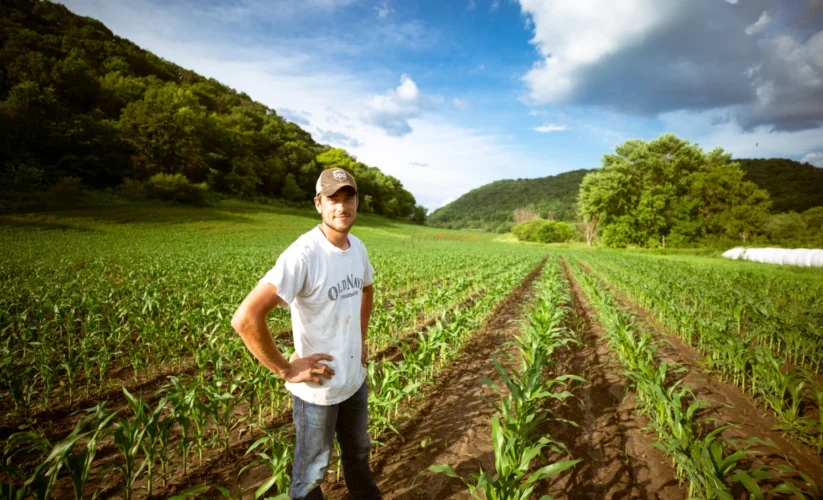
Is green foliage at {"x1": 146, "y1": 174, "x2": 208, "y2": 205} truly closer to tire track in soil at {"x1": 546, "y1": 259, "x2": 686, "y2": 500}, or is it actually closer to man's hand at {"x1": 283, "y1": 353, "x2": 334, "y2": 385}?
tire track in soil at {"x1": 546, "y1": 259, "x2": 686, "y2": 500}

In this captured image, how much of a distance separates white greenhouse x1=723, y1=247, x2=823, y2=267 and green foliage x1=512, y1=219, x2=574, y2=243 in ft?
110

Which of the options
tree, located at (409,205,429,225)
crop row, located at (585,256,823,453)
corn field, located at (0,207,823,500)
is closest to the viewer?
corn field, located at (0,207,823,500)

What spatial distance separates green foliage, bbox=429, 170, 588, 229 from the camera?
118 meters

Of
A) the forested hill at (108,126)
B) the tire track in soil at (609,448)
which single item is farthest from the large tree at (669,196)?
the tire track in soil at (609,448)

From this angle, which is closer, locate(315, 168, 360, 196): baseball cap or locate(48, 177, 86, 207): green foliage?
locate(315, 168, 360, 196): baseball cap

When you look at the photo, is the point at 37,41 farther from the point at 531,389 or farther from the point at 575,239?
the point at 575,239

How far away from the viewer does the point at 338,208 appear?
6.40ft

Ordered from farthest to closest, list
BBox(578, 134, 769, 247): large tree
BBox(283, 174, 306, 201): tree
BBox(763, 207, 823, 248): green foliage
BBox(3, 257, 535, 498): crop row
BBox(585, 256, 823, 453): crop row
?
1. BBox(283, 174, 306, 201): tree
2. BBox(578, 134, 769, 247): large tree
3. BBox(763, 207, 823, 248): green foliage
4. BBox(585, 256, 823, 453): crop row
5. BBox(3, 257, 535, 498): crop row

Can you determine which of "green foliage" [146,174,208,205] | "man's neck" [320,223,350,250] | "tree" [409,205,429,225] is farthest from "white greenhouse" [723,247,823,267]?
"tree" [409,205,429,225]

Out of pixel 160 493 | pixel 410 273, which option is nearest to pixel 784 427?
pixel 160 493

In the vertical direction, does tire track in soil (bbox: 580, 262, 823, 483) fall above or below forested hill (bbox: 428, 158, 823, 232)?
below

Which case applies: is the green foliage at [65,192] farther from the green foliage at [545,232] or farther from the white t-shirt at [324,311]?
the green foliage at [545,232]

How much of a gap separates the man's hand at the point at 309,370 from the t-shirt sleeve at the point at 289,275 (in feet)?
1.26

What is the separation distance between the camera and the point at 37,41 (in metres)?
44.4
